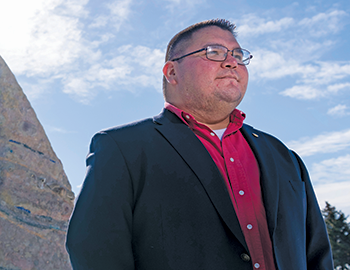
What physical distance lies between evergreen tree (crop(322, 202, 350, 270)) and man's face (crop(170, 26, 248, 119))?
22224 millimetres

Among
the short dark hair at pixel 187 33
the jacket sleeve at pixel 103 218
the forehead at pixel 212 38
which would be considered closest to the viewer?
the jacket sleeve at pixel 103 218

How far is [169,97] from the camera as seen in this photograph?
2602 millimetres

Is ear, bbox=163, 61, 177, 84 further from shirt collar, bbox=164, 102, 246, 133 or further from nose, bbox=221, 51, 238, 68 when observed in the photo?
nose, bbox=221, 51, 238, 68

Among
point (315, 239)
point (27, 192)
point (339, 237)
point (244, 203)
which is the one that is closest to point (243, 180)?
point (244, 203)

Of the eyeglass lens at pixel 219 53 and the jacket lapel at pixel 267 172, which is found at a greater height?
the eyeglass lens at pixel 219 53

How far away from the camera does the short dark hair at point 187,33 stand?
2.64 meters

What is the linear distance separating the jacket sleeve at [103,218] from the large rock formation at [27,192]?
5.76 ft

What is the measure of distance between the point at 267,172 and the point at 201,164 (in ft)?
1.68

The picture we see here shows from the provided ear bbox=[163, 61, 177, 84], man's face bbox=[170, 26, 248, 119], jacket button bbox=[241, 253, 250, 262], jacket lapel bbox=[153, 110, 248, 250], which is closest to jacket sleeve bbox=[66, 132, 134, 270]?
jacket lapel bbox=[153, 110, 248, 250]

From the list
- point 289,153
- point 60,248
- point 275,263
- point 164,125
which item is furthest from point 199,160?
point 60,248

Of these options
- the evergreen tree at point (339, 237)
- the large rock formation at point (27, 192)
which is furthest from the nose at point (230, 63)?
the evergreen tree at point (339, 237)

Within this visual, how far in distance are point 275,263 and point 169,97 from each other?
4.78 ft

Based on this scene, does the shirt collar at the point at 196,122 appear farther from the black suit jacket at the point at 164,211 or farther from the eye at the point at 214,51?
the eye at the point at 214,51

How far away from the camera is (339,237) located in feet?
70.6
